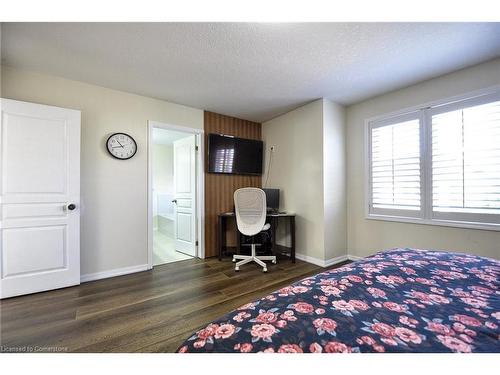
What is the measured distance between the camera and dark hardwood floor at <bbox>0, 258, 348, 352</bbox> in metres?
1.48

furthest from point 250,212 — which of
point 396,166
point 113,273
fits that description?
point 396,166

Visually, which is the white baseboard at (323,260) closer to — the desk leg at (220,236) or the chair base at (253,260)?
the chair base at (253,260)

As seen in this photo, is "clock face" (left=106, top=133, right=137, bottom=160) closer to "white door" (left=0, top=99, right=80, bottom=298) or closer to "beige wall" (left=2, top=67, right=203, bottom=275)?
"beige wall" (left=2, top=67, right=203, bottom=275)

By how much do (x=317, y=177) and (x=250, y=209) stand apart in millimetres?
1119

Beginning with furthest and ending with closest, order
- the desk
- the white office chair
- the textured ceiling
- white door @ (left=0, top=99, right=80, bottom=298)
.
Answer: the desk, the white office chair, white door @ (left=0, top=99, right=80, bottom=298), the textured ceiling

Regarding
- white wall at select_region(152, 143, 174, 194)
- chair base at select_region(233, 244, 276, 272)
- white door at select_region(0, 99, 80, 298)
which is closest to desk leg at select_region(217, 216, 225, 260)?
chair base at select_region(233, 244, 276, 272)

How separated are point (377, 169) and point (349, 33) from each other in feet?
6.27

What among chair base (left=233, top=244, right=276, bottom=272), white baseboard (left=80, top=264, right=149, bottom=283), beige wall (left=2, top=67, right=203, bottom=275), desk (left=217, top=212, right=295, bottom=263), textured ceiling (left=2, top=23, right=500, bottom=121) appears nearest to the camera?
textured ceiling (left=2, top=23, right=500, bottom=121)

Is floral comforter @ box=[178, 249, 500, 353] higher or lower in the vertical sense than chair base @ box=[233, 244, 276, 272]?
higher

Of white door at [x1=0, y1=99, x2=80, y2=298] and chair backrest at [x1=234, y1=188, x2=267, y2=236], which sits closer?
white door at [x1=0, y1=99, x2=80, y2=298]

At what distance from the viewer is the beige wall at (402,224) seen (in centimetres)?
218

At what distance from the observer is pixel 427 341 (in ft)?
2.01

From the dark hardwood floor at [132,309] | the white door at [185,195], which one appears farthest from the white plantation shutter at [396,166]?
the white door at [185,195]

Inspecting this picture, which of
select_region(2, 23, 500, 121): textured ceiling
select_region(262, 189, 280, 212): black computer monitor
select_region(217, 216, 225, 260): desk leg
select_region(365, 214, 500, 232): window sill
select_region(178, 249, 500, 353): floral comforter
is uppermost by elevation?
select_region(2, 23, 500, 121): textured ceiling
